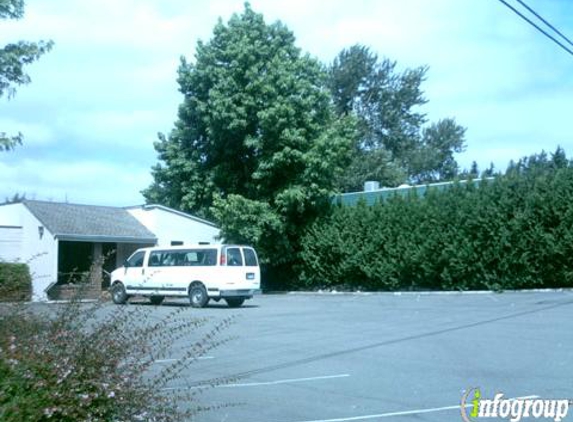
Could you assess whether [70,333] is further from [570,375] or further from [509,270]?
[509,270]

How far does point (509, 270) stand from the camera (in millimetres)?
27094

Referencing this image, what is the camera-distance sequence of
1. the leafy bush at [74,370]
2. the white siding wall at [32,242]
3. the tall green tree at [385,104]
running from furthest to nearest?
the tall green tree at [385,104] → the white siding wall at [32,242] → the leafy bush at [74,370]

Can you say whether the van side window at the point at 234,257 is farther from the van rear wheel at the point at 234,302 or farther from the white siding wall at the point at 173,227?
the white siding wall at the point at 173,227

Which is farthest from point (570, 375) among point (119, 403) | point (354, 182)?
point (354, 182)

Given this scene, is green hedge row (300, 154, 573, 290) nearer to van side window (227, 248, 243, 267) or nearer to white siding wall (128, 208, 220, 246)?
white siding wall (128, 208, 220, 246)

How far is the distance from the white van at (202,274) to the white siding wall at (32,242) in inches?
188

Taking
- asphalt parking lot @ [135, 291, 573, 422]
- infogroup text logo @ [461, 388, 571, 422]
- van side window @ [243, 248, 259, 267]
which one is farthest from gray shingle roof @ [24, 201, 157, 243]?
infogroup text logo @ [461, 388, 571, 422]

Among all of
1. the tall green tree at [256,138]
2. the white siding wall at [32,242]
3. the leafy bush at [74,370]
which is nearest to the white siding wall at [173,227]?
the tall green tree at [256,138]

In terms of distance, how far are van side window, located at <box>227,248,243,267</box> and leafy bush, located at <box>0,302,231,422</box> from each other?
18.0 metres

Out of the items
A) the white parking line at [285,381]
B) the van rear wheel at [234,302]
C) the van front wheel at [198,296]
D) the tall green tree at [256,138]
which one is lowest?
the white parking line at [285,381]

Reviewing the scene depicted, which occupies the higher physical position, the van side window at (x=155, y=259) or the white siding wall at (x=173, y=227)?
the white siding wall at (x=173, y=227)

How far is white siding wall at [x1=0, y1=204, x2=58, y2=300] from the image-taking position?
1170 inches

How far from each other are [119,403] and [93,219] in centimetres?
2998

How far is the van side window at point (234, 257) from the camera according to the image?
24.7 metres
